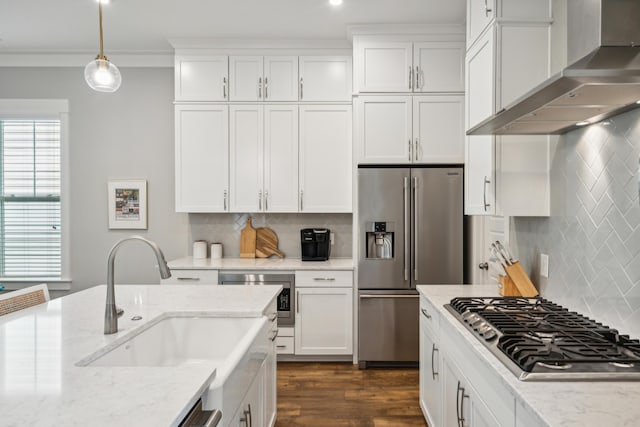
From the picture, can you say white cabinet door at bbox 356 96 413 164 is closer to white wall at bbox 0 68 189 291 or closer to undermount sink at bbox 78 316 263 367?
white wall at bbox 0 68 189 291

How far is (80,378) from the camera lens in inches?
46.5

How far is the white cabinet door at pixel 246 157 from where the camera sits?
4.00 metres

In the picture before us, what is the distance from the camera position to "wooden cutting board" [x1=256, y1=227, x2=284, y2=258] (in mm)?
4312

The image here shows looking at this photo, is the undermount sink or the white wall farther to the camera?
the white wall

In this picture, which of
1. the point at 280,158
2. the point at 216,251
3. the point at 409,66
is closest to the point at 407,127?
the point at 409,66

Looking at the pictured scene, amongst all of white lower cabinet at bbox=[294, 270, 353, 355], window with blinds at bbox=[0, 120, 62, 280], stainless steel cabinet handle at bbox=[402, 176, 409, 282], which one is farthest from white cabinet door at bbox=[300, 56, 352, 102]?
window with blinds at bbox=[0, 120, 62, 280]

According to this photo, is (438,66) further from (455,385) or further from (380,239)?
(455,385)

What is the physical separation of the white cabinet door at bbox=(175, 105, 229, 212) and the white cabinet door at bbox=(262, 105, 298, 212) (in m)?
0.38

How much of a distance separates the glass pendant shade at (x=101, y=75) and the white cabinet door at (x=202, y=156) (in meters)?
1.59

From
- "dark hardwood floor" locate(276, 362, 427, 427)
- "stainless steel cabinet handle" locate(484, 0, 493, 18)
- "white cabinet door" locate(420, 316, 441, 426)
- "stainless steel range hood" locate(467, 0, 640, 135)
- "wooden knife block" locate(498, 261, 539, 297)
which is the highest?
"stainless steel cabinet handle" locate(484, 0, 493, 18)

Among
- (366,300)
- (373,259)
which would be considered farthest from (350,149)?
(366,300)

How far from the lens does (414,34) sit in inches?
146

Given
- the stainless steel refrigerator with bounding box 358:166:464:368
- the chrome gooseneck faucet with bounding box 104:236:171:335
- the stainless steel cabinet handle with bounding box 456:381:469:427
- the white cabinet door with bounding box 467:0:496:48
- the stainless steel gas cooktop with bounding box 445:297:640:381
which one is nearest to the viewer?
the stainless steel gas cooktop with bounding box 445:297:640:381

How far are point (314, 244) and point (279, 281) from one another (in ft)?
1.74
